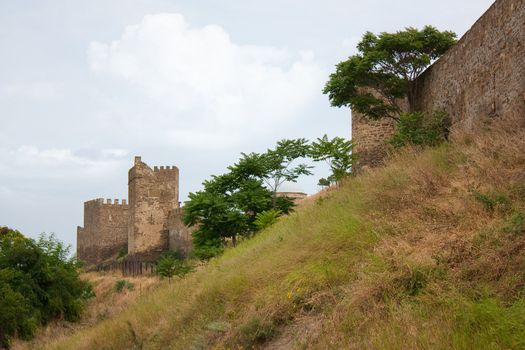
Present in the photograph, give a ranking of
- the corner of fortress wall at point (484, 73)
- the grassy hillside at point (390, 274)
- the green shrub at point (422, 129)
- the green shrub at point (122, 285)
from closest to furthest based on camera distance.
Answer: the grassy hillside at point (390, 274)
the corner of fortress wall at point (484, 73)
the green shrub at point (422, 129)
the green shrub at point (122, 285)

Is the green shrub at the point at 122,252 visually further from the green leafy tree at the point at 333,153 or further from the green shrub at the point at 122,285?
the green leafy tree at the point at 333,153

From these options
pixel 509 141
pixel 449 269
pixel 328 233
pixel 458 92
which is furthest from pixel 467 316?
pixel 458 92

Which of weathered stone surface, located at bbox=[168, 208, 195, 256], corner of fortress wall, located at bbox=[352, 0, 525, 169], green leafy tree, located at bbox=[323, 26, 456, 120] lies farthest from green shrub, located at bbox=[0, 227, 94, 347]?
corner of fortress wall, located at bbox=[352, 0, 525, 169]

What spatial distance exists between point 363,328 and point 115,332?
672cm

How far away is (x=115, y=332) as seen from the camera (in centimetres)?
1157

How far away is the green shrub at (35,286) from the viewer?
69.5 ft

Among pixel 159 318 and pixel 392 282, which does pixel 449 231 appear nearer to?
pixel 392 282

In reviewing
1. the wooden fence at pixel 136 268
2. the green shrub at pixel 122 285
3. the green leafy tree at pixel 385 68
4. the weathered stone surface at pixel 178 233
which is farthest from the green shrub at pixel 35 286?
the green leafy tree at pixel 385 68

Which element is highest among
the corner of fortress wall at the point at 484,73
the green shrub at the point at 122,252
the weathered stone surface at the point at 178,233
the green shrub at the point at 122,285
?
the corner of fortress wall at the point at 484,73

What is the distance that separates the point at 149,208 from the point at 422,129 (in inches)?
1060

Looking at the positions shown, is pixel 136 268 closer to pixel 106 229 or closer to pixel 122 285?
pixel 122 285

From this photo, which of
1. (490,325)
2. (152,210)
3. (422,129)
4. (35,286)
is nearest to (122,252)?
(152,210)

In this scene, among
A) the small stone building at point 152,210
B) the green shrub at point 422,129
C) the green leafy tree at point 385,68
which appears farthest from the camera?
the small stone building at point 152,210

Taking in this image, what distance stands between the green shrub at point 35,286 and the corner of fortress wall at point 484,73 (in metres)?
15.2
